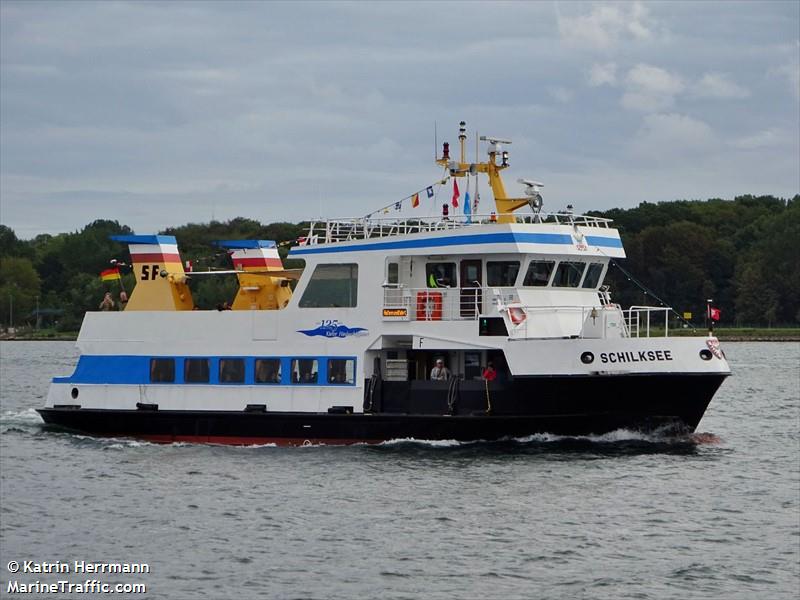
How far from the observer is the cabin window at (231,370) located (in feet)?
98.8

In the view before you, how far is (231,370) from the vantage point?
30219mm

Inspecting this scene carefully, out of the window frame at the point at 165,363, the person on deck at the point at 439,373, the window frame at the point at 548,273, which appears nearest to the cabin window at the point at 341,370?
the person on deck at the point at 439,373

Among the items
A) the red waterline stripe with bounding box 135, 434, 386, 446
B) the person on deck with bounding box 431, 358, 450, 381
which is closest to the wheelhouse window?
the red waterline stripe with bounding box 135, 434, 386, 446

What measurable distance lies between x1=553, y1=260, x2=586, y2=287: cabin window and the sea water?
3.75m

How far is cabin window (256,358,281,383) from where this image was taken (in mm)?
29844

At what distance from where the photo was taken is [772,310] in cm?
9600

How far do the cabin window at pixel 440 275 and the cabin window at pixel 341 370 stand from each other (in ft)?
8.26

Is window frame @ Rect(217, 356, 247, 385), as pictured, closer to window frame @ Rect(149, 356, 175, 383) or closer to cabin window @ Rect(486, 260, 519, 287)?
window frame @ Rect(149, 356, 175, 383)

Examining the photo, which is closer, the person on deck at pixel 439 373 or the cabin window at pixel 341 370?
the person on deck at pixel 439 373

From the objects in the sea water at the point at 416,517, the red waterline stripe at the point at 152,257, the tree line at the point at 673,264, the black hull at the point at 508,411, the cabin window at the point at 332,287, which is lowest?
the sea water at the point at 416,517

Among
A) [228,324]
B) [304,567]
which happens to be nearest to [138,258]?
[228,324]

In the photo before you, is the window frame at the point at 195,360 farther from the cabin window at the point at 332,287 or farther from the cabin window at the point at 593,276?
the cabin window at the point at 593,276

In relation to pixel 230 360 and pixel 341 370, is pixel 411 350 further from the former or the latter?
pixel 230 360

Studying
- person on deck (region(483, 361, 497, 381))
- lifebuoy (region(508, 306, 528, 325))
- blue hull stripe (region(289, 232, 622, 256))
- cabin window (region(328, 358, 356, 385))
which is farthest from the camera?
cabin window (region(328, 358, 356, 385))
